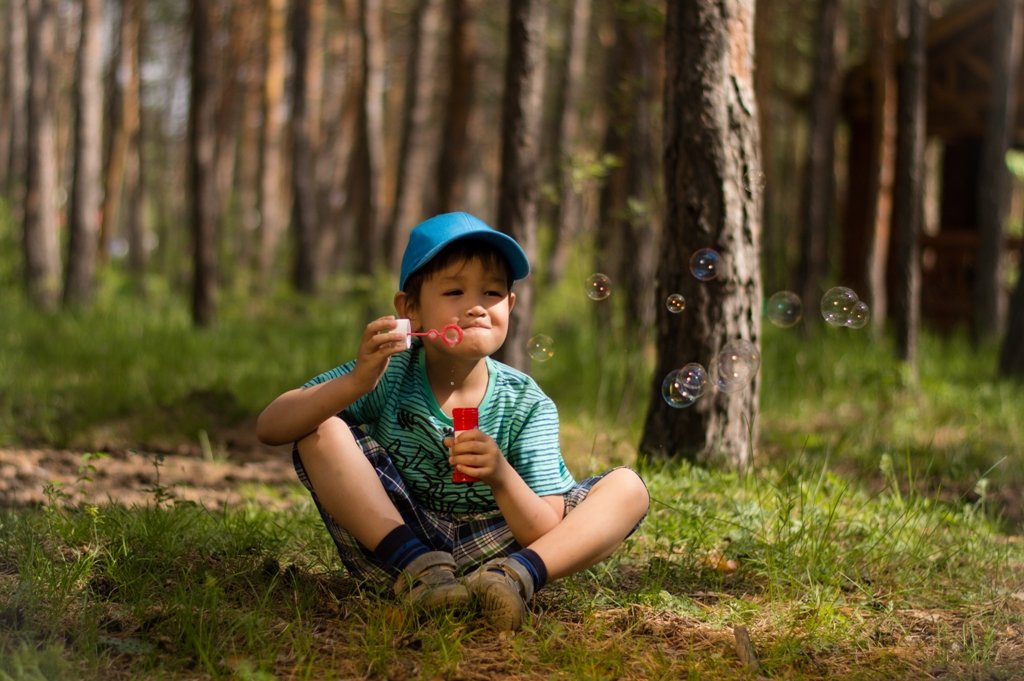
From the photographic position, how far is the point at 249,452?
6.43m

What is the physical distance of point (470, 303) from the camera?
2.99 m

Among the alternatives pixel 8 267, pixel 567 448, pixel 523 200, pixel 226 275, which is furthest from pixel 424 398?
pixel 226 275

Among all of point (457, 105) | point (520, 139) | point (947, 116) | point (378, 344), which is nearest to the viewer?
point (378, 344)

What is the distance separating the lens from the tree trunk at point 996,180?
10227 millimetres

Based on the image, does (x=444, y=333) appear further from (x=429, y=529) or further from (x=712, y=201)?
(x=712, y=201)

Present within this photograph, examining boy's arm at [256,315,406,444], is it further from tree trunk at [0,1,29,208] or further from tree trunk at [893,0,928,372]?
tree trunk at [0,1,29,208]

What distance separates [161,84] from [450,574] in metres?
26.7

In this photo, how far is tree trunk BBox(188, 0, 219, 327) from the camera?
11039mm

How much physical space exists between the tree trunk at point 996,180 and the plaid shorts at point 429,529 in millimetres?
8287

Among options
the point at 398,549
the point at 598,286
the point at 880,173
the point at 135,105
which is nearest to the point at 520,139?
the point at 598,286

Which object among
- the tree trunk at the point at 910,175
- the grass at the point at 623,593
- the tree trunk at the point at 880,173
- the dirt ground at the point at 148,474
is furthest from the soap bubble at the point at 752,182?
the tree trunk at the point at 880,173

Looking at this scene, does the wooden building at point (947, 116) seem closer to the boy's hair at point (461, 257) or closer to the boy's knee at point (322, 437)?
the boy's hair at point (461, 257)

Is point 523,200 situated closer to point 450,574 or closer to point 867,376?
point 867,376

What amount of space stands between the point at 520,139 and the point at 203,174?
601 cm
